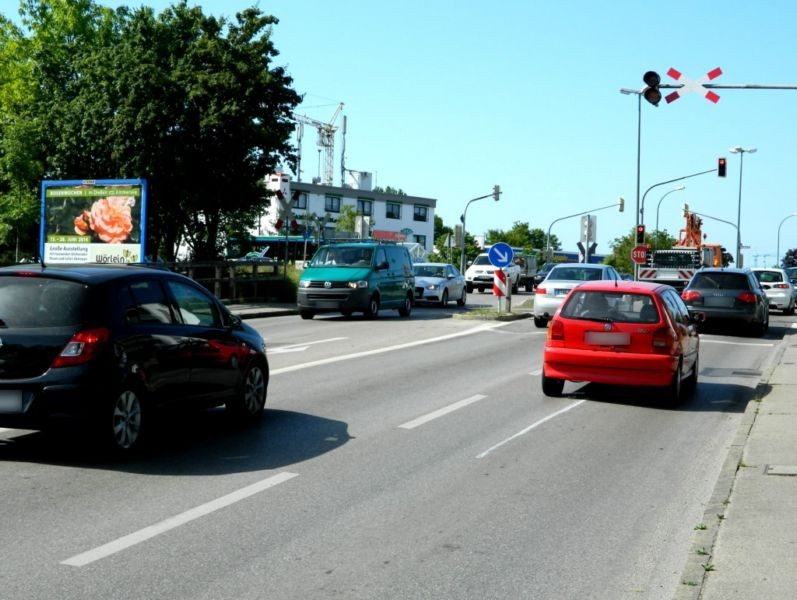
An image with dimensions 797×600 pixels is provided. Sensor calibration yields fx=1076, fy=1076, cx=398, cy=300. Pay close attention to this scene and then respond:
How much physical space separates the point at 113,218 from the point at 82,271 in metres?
19.7

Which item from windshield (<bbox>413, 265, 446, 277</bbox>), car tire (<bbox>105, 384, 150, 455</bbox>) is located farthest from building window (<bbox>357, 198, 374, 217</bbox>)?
car tire (<bbox>105, 384, 150, 455</bbox>)

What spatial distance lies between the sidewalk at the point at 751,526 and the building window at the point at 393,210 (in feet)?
336

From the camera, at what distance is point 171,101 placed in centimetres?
3138

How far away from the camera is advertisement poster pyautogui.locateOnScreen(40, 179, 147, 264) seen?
89.7 ft

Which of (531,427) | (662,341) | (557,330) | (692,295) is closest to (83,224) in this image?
(692,295)

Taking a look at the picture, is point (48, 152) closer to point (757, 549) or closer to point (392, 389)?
point (392, 389)

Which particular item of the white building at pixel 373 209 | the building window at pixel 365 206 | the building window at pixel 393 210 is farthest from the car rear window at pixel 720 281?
the building window at pixel 393 210

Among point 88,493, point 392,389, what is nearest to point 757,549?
point 88,493

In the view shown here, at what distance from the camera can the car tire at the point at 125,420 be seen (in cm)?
801

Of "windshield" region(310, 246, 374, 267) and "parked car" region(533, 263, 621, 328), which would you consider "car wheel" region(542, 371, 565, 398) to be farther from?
"windshield" region(310, 246, 374, 267)

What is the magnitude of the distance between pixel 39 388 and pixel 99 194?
20658 mm

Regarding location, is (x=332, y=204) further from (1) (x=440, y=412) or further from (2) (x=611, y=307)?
(1) (x=440, y=412)

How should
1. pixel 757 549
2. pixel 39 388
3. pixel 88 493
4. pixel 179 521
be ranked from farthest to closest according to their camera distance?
pixel 39 388, pixel 88 493, pixel 179 521, pixel 757 549

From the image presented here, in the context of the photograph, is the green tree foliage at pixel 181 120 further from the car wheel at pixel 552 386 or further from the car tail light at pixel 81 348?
the car tail light at pixel 81 348
